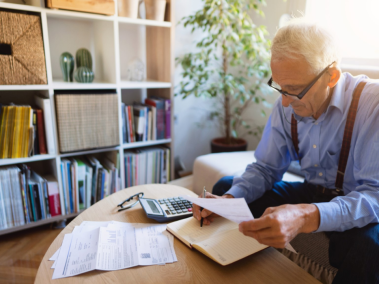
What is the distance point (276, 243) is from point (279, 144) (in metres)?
0.58

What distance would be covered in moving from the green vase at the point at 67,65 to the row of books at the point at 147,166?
1.92 ft

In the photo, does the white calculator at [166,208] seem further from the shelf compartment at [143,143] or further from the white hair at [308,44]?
the shelf compartment at [143,143]

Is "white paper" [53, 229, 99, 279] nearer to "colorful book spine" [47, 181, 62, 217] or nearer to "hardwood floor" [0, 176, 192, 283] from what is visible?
"hardwood floor" [0, 176, 192, 283]

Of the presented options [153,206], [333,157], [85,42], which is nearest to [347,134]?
[333,157]

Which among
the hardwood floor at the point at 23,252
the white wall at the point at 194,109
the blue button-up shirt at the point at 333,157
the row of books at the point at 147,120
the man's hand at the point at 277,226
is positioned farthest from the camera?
the white wall at the point at 194,109

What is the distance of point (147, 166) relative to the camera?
77.8 inches

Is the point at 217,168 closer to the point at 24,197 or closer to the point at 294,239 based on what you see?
the point at 294,239

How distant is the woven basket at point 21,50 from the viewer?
1.38 m

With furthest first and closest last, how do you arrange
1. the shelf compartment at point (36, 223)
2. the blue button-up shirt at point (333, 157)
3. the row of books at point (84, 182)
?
the row of books at point (84, 182), the shelf compartment at point (36, 223), the blue button-up shirt at point (333, 157)

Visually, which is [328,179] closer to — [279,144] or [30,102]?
[279,144]

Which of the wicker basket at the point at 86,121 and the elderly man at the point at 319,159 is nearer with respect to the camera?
the elderly man at the point at 319,159

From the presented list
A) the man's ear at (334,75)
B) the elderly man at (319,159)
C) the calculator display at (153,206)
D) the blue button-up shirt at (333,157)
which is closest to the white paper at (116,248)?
the calculator display at (153,206)

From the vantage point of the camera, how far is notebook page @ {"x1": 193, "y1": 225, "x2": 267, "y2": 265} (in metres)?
0.77

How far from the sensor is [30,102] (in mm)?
1815
